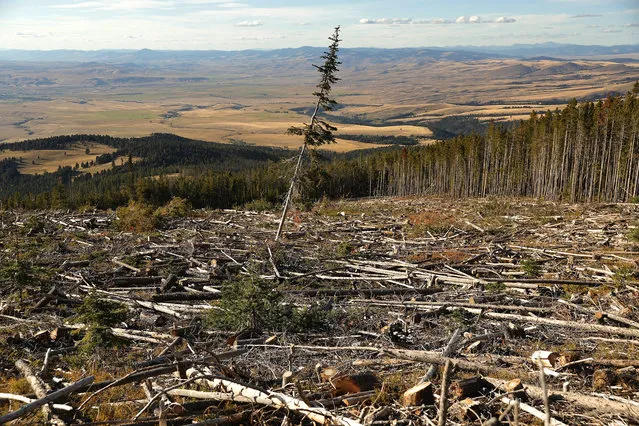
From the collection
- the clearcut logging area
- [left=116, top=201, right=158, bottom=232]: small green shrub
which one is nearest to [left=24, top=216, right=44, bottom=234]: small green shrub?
[left=116, top=201, right=158, bottom=232]: small green shrub

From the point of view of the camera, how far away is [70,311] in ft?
37.1

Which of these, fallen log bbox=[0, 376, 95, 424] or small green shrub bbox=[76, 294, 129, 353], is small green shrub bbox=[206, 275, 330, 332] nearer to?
small green shrub bbox=[76, 294, 129, 353]

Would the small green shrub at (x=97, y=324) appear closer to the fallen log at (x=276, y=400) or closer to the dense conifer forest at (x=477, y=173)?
the fallen log at (x=276, y=400)

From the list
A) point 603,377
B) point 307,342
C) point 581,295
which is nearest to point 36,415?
point 307,342

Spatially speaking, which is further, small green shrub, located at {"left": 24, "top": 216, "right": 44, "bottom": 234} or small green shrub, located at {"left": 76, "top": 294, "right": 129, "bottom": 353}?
small green shrub, located at {"left": 24, "top": 216, "right": 44, "bottom": 234}

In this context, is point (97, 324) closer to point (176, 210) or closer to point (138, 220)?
point (138, 220)

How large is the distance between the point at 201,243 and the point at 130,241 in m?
3.97

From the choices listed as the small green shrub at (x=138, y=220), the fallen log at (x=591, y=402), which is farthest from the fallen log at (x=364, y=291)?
the small green shrub at (x=138, y=220)

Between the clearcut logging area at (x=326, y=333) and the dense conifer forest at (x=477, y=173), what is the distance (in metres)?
10.0

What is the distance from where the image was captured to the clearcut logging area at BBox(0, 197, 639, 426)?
566 cm

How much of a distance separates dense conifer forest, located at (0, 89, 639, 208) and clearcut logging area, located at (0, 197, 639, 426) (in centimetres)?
1004

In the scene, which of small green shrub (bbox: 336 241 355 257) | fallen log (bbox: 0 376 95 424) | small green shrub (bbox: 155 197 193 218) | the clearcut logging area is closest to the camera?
fallen log (bbox: 0 376 95 424)

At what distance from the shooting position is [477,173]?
68562 mm

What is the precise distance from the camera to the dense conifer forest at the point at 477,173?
46469 mm
